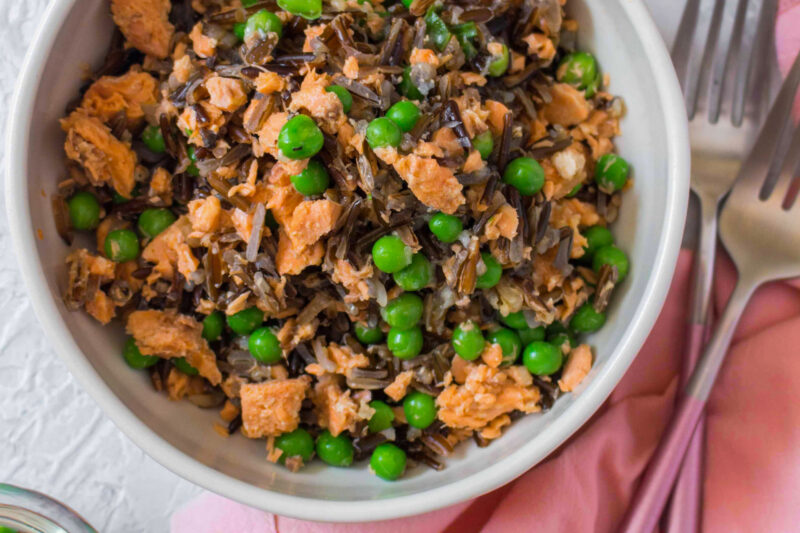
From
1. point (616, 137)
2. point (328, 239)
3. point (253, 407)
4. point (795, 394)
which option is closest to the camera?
point (328, 239)

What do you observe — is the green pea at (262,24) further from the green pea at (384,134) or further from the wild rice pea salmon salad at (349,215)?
the green pea at (384,134)

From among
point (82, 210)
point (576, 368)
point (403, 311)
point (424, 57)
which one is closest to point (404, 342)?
point (403, 311)

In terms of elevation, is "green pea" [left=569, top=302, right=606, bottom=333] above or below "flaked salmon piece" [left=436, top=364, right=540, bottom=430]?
above

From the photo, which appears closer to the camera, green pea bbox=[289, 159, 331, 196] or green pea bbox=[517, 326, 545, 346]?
green pea bbox=[289, 159, 331, 196]

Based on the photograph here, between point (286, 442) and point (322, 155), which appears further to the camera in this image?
point (286, 442)

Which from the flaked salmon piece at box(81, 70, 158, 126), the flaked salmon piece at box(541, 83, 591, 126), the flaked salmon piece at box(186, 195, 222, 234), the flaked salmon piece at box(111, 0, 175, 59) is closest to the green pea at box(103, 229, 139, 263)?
the flaked salmon piece at box(186, 195, 222, 234)

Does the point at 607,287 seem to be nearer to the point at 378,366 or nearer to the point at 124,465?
the point at 378,366

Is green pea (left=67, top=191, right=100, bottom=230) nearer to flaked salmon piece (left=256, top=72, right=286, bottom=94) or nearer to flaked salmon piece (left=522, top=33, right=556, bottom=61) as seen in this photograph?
flaked salmon piece (left=256, top=72, right=286, bottom=94)

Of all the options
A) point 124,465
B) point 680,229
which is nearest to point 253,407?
point 124,465

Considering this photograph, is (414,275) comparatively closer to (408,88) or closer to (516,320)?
(516,320)
